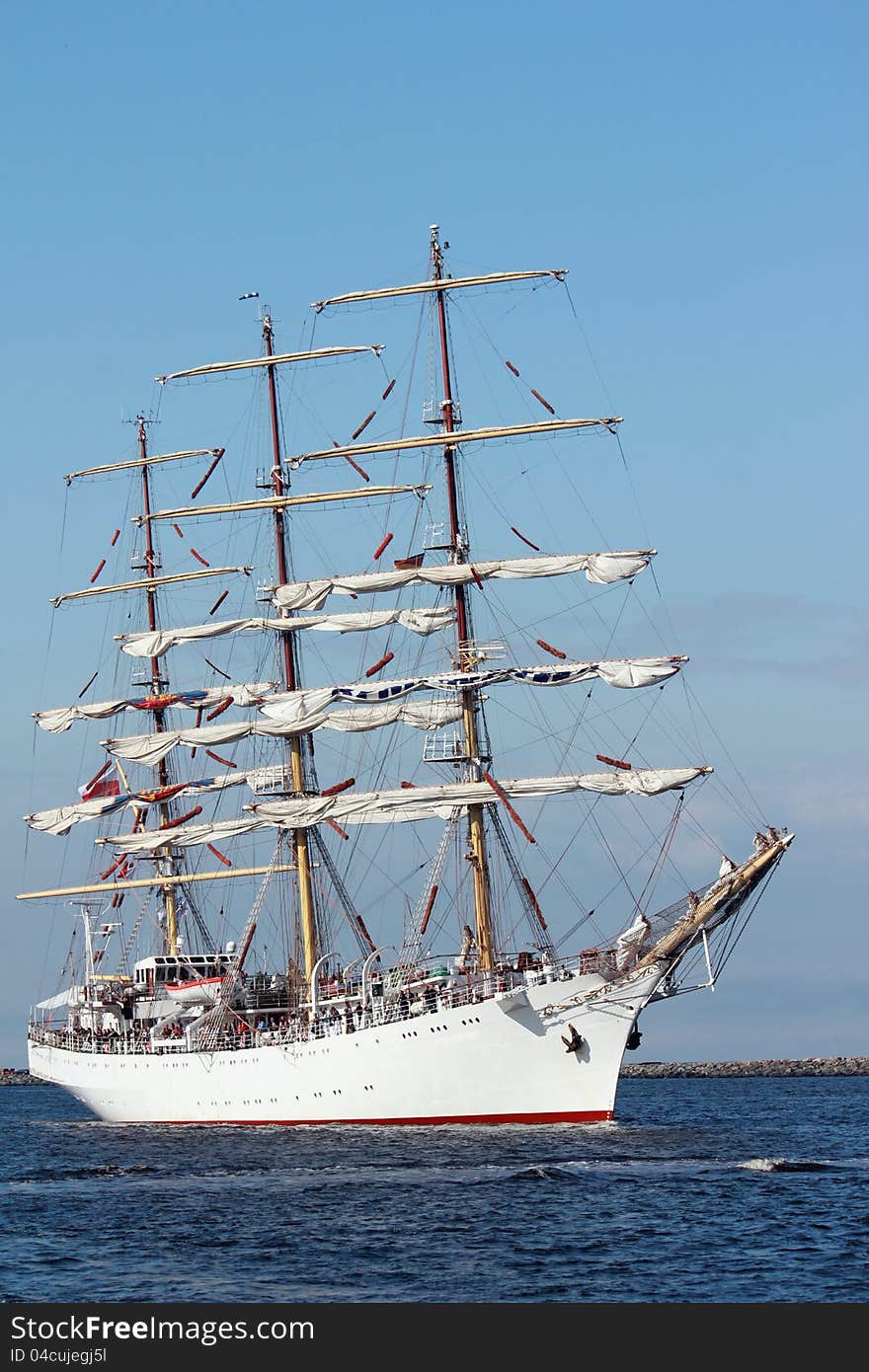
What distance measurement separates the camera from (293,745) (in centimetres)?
9381

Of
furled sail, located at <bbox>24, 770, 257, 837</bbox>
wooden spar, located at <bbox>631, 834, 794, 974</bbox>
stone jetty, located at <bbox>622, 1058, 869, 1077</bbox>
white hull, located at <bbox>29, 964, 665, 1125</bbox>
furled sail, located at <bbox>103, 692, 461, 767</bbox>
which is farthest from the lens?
stone jetty, located at <bbox>622, 1058, 869, 1077</bbox>

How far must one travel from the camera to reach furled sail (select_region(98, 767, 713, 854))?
7825cm

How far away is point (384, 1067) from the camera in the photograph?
75.6 meters

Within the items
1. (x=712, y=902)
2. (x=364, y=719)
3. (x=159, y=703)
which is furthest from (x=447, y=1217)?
(x=159, y=703)

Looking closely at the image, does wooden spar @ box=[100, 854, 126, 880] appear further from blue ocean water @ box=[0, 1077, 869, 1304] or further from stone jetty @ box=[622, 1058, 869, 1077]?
stone jetty @ box=[622, 1058, 869, 1077]

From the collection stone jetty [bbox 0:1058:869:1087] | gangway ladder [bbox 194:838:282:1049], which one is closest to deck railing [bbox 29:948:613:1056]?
gangway ladder [bbox 194:838:282:1049]

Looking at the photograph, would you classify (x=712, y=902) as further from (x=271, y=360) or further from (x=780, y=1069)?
(x=780, y=1069)

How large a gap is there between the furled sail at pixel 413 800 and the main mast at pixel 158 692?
354 centimetres

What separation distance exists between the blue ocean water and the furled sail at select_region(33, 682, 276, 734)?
28.4 meters

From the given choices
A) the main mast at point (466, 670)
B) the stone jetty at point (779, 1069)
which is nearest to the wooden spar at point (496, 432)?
the main mast at point (466, 670)

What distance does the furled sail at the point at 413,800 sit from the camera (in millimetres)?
78250

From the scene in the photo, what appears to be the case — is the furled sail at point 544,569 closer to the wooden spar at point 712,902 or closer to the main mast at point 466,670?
the main mast at point 466,670
